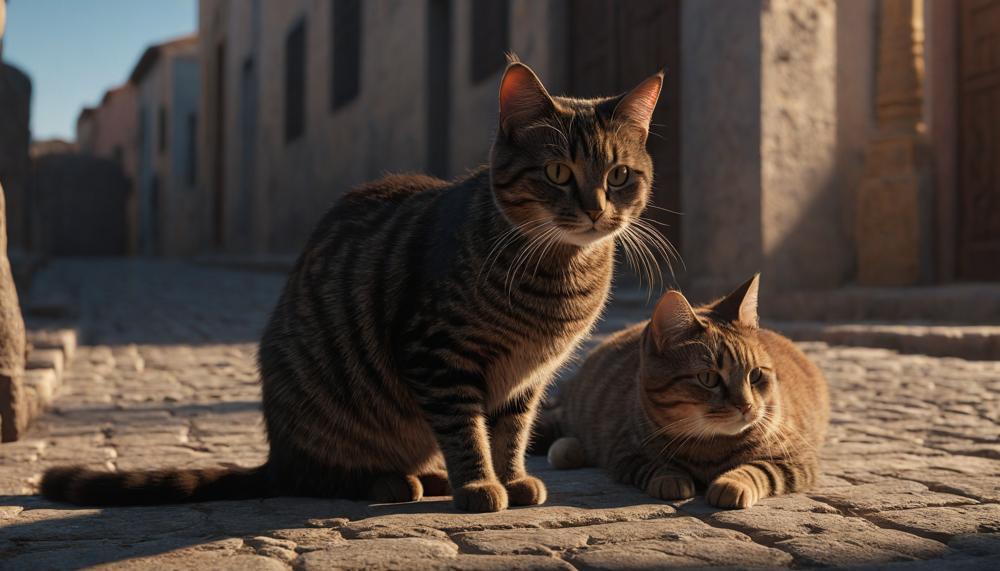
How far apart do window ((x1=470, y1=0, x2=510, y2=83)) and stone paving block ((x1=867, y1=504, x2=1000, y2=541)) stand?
32.6 feet

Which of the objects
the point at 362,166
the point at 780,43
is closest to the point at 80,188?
the point at 362,166

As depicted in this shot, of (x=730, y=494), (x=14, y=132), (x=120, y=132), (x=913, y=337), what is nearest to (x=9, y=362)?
(x=730, y=494)

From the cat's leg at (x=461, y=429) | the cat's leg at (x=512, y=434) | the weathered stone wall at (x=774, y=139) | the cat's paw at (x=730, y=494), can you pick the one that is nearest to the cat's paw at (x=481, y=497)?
the cat's leg at (x=461, y=429)

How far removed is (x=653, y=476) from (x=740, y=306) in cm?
61

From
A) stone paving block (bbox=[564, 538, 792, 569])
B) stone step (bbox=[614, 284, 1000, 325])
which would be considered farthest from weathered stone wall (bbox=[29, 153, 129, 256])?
stone paving block (bbox=[564, 538, 792, 569])

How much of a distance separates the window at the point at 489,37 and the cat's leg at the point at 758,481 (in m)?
9.57

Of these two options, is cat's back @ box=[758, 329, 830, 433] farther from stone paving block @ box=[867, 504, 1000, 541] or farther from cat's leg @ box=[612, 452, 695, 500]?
stone paving block @ box=[867, 504, 1000, 541]

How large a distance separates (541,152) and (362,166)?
48.6 ft

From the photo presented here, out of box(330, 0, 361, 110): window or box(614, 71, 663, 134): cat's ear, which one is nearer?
box(614, 71, 663, 134): cat's ear

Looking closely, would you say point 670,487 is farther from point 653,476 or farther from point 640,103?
point 640,103

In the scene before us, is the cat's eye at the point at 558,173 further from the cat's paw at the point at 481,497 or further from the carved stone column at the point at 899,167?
the carved stone column at the point at 899,167

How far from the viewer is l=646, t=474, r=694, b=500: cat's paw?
286 centimetres

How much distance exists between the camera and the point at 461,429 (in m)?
2.71

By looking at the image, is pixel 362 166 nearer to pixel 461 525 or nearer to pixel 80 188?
pixel 461 525
